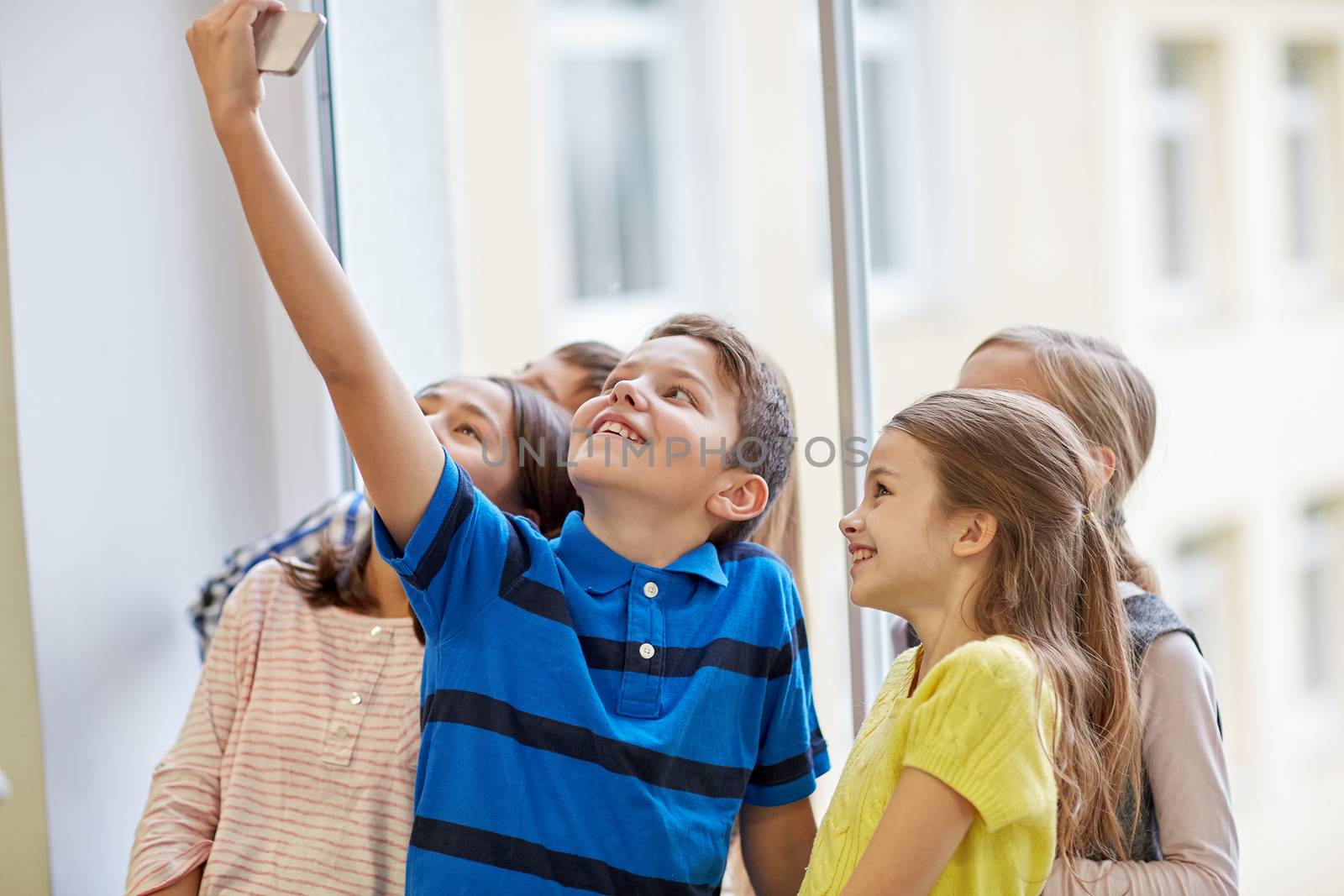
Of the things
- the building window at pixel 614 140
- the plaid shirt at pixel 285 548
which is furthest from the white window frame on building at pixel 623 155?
the plaid shirt at pixel 285 548

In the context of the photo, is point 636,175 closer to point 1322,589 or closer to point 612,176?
point 612,176

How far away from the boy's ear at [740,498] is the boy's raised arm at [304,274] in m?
0.28

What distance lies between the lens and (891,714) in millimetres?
912

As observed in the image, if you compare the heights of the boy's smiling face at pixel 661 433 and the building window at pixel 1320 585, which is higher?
the boy's smiling face at pixel 661 433

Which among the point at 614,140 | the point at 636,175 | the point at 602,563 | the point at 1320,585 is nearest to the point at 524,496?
the point at 602,563

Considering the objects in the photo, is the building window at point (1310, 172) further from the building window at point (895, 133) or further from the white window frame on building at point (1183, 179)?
the building window at point (895, 133)

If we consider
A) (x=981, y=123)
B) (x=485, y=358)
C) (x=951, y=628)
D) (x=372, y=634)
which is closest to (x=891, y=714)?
(x=951, y=628)

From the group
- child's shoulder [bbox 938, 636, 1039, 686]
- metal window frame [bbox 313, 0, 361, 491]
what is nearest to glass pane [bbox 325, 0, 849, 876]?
metal window frame [bbox 313, 0, 361, 491]

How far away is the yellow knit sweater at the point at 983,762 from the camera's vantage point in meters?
0.79

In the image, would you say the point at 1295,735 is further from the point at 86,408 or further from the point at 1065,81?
the point at 86,408

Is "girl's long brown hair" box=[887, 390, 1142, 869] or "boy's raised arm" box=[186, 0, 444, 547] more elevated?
"boy's raised arm" box=[186, 0, 444, 547]

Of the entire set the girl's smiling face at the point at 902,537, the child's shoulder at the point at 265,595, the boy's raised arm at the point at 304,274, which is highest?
the boy's raised arm at the point at 304,274

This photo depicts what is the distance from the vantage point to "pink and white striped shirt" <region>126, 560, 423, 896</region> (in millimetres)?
1098

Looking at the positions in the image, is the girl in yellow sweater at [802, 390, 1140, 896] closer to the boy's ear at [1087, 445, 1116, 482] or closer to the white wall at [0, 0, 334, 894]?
the boy's ear at [1087, 445, 1116, 482]
